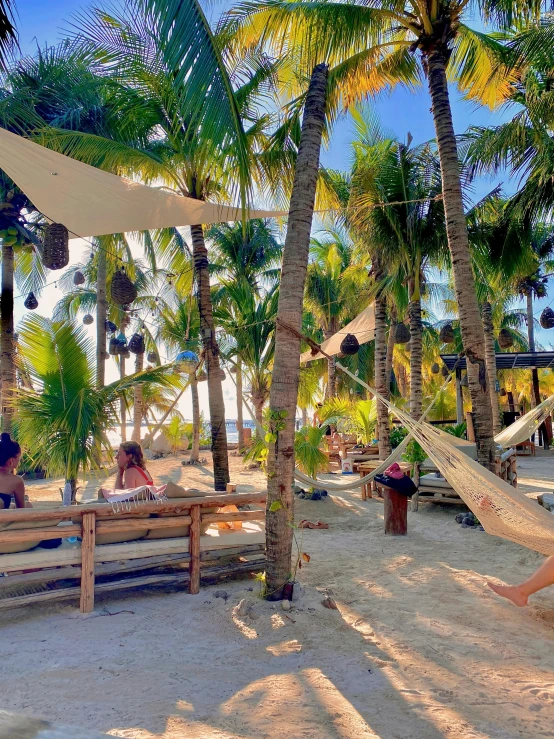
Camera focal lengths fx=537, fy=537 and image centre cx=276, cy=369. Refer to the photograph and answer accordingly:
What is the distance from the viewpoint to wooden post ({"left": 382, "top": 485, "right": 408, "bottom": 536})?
5363 millimetres

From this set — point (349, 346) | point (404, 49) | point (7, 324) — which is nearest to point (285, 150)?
point (404, 49)

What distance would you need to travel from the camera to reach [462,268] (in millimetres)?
5660

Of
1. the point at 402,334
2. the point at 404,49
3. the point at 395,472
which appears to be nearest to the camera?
the point at 395,472

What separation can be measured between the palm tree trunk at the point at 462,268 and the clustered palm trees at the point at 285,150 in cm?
2

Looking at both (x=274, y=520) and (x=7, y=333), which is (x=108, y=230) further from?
(x=274, y=520)

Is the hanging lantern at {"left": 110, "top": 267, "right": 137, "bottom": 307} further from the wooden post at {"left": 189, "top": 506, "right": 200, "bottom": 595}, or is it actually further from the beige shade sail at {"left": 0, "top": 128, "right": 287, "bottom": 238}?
the wooden post at {"left": 189, "top": 506, "right": 200, "bottom": 595}

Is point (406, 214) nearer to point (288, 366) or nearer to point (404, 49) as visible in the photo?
point (404, 49)

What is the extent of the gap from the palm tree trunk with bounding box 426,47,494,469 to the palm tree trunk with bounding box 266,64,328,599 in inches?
102

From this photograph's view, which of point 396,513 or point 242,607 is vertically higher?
point 396,513

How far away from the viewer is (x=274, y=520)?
3416mm

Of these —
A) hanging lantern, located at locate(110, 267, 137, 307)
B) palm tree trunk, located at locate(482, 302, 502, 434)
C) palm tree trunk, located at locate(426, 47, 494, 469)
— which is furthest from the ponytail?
palm tree trunk, located at locate(482, 302, 502, 434)

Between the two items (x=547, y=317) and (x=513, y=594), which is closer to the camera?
(x=513, y=594)

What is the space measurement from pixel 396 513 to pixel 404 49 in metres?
5.46

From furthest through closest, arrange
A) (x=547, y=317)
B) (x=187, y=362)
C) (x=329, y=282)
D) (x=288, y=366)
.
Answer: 1. (x=329, y=282)
2. (x=547, y=317)
3. (x=187, y=362)
4. (x=288, y=366)
